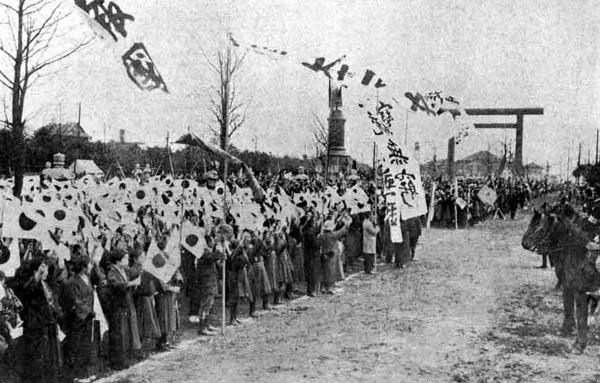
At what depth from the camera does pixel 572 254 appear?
356 inches

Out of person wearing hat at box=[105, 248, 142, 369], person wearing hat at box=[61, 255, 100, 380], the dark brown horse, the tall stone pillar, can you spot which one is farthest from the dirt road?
the tall stone pillar

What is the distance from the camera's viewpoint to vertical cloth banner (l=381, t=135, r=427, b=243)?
11.0 m

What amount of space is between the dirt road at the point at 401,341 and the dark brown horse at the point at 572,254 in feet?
1.28

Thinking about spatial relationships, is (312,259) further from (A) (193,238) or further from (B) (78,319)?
(B) (78,319)

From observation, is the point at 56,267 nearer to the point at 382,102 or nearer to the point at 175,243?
the point at 175,243

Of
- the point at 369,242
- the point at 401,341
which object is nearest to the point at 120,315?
the point at 401,341

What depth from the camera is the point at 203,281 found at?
9586mm

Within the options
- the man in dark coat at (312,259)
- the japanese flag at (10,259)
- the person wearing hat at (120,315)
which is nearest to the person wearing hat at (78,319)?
the person wearing hat at (120,315)

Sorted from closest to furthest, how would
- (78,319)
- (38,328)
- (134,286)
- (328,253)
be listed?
1. (38,328)
2. (78,319)
3. (134,286)
4. (328,253)

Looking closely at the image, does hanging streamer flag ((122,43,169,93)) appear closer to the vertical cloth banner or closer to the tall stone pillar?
the vertical cloth banner

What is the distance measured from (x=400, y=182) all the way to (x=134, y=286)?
5153mm

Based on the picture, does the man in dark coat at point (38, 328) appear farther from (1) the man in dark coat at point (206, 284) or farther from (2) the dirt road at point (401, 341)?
(1) the man in dark coat at point (206, 284)

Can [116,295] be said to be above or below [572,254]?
below

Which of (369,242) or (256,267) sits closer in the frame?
(256,267)
